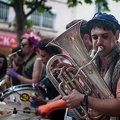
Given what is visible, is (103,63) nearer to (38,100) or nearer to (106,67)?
(106,67)

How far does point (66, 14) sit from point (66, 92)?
15575 millimetres

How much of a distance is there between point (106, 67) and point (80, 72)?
0.20m

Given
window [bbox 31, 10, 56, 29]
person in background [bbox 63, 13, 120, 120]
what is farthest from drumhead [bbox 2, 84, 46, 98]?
window [bbox 31, 10, 56, 29]

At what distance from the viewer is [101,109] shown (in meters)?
1.92

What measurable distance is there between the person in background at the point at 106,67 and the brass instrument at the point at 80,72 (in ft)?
0.18

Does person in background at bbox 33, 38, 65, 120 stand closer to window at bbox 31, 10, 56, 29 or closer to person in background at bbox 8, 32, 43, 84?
person in background at bbox 8, 32, 43, 84

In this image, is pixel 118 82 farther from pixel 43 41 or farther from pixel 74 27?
pixel 43 41

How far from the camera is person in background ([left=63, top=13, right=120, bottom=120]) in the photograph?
1.92 m

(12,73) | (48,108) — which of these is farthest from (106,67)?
(12,73)

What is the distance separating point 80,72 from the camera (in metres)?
2.07

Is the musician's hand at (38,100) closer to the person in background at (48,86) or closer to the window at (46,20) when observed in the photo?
the person in background at (48,86)

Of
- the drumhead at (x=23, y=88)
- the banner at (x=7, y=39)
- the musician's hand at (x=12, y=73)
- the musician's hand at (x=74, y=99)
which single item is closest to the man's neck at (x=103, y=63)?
the musician's hand at (x=74, y=99)

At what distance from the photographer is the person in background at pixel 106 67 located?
192 cm

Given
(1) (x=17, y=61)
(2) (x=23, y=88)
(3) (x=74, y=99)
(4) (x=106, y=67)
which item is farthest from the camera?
(1) (x=17, y=61)
